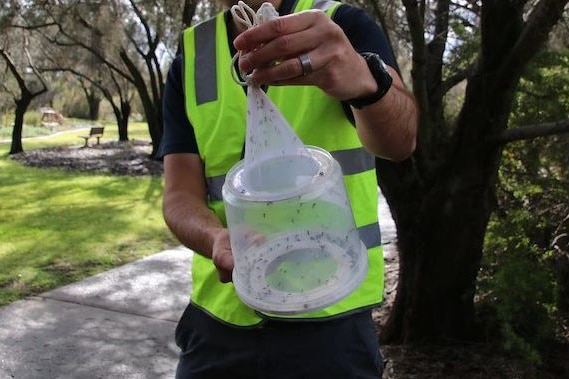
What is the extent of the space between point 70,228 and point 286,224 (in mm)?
8396

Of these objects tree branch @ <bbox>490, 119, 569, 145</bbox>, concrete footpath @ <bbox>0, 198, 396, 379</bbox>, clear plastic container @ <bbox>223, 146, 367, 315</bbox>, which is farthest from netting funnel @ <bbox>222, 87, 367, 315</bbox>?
concrete footpath @ <bbox>0, 198, 396, 379</bbox>

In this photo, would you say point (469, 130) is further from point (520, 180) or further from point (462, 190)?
point (520, 180)

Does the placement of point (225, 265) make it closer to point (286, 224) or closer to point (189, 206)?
point (286, 224)

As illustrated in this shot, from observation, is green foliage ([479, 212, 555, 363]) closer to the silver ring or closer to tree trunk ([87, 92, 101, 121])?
the silver ring

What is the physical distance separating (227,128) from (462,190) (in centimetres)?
312

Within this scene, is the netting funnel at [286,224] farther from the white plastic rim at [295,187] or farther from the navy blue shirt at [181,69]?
the navy blue shirt at [181,69]

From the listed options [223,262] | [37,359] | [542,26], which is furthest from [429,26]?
[223,262]

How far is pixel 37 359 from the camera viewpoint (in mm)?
4555

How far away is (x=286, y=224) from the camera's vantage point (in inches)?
51.6

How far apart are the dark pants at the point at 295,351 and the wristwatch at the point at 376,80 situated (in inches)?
19.7

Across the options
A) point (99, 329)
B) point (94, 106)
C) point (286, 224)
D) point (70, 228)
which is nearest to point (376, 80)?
point (286, 224)

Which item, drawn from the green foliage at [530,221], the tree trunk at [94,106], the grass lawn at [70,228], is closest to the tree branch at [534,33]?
the green foliage at [530,221]

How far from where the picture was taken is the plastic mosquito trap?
1291mm

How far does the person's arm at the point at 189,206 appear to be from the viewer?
163cm
